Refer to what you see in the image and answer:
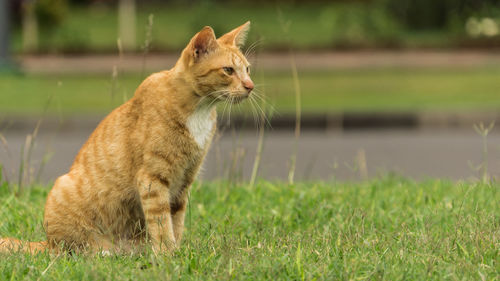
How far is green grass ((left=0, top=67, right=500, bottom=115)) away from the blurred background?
0.05 metres

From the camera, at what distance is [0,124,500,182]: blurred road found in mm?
8383

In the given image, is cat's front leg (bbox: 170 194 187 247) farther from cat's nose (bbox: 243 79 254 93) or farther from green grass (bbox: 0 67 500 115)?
green grass (bbox: 0 67 500 115)

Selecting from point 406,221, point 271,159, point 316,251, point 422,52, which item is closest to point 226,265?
point 316,251

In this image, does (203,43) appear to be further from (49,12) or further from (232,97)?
(49,12)

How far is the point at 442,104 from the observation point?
51.5 ft

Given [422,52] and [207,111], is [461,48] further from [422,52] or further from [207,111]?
[207,111]

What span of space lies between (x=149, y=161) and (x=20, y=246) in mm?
901

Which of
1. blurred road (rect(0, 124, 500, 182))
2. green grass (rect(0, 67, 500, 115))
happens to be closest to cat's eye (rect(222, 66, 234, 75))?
blurred road (rect(0, 124, 500, 182))

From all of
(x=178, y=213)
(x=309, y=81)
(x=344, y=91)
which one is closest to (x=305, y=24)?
(x=309, y=81)

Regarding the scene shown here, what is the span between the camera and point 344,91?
18312 mm

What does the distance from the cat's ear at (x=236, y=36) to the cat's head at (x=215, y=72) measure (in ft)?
0.63

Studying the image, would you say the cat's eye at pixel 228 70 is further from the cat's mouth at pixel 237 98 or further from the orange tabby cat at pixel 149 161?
the cat's mouth at pixel 237 98

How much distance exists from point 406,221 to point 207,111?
166 cm

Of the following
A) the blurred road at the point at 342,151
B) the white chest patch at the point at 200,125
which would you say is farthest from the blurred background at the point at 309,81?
the white chest patch at the point at 200,125
